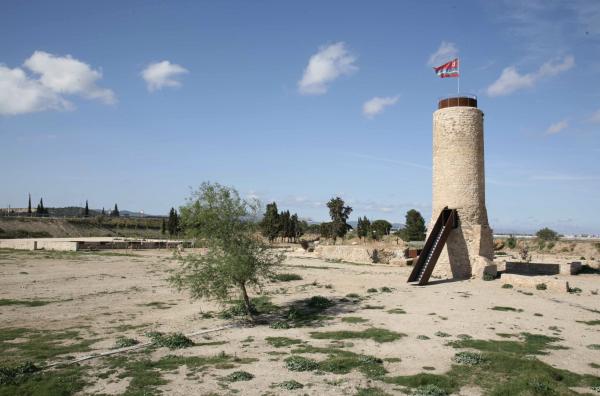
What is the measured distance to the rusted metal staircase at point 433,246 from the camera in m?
29.9

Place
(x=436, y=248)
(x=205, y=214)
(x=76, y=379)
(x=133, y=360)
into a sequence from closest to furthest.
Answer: (x=76, y=379) < (x=133, y=360) < (x=205, y=214) < (x=436, y=248)

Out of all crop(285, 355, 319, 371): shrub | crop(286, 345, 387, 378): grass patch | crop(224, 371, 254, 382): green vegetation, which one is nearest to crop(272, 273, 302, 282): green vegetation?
crop(286, 345, 387, 378): grass patch

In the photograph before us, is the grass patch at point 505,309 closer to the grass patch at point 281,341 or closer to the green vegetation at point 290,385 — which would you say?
the grass patch at point 281,341

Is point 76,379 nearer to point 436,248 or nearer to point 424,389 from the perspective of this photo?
point 424,389

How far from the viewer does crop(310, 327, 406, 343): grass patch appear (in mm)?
16422

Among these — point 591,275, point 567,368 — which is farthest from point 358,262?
point 567,368

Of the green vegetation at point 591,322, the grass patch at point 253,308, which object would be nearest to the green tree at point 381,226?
the grass patch at point 253,308

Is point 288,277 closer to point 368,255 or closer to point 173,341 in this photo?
point 368,255

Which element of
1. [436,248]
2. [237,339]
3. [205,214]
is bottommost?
[237,339]

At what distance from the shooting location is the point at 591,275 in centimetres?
3562

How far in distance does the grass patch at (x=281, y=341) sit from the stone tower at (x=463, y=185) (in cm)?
2025

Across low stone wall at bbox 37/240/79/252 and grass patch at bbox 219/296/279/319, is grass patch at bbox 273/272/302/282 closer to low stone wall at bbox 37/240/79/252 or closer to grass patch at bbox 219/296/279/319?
grass patch at bbox 219/296/279/319

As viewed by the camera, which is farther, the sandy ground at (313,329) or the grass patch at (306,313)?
the grass patch at (306,313)

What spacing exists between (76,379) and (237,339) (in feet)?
19.7
